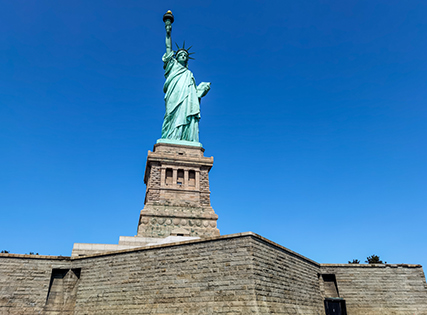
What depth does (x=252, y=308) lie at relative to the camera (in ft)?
36.7

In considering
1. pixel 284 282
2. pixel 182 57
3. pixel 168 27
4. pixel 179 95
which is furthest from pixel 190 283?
pixel 168 27

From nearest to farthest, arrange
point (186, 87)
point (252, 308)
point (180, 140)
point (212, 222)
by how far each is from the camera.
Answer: point (252, 308), point (212, 222), point (180, 140), point (186, 87)

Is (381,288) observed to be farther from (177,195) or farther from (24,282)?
(24,282)

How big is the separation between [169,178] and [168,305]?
14.7 m

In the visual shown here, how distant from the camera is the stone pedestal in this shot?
77.9 ft

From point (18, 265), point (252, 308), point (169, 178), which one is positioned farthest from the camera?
point (169, 178)

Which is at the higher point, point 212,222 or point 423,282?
point 212,222

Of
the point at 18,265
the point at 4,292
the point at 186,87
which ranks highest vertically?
the point at 186,87

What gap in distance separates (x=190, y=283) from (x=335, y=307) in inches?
380

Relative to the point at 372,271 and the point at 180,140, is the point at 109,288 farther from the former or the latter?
the point at 180,140

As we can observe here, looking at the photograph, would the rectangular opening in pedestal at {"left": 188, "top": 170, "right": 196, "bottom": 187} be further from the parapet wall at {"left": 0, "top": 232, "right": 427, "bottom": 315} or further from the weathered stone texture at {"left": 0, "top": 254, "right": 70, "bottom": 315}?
the weathered stone texture at {"left": 0, "top": 254, "right": 70, "bottom": 315}

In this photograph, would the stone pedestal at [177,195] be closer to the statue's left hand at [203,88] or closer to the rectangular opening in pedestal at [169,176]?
the rectangular opening in pedestal at [169,176]

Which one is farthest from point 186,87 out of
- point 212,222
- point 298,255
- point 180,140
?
point 298,255

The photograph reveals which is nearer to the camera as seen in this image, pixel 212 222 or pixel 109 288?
pixel 109 288
